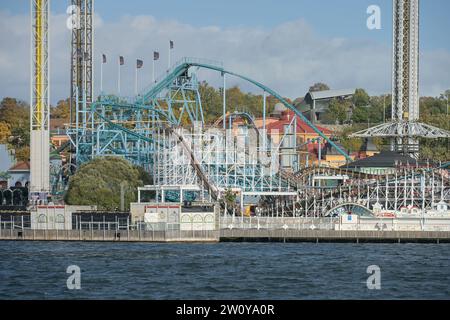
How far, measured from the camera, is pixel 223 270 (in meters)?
77.1

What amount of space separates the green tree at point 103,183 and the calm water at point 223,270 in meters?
20.4

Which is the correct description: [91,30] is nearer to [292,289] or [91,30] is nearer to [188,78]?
[188,78]

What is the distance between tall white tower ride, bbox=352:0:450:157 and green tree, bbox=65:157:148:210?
140 feet

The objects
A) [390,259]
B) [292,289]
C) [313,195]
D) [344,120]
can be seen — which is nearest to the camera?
[292,289]

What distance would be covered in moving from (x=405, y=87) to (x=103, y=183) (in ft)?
160

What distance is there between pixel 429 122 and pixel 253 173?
5961 centimetres

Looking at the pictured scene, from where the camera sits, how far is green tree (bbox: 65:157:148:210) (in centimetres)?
11712

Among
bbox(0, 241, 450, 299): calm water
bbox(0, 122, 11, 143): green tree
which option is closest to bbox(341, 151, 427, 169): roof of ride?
bbox(0, 241, 450, 299): calm water

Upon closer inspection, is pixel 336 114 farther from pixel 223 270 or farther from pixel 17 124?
pixel 223 270

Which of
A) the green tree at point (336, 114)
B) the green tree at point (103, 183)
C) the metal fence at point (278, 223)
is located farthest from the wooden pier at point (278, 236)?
the green tree at point (336, 114)

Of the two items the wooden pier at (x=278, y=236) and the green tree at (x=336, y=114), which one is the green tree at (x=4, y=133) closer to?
the green tree at (x=336, y=114)

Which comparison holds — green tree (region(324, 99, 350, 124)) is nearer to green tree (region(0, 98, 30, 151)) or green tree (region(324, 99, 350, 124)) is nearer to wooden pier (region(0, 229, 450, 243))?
green tree (region(0, 98, 30, 151))
